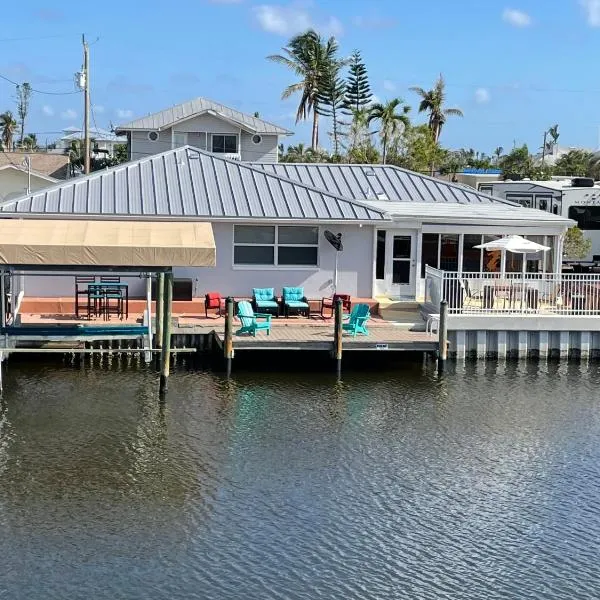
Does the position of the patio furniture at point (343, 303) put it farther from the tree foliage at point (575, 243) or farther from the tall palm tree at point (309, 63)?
the tall palm tree at point (309, 63)

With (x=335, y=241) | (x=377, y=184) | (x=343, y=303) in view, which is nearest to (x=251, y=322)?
(x=343, y=303)

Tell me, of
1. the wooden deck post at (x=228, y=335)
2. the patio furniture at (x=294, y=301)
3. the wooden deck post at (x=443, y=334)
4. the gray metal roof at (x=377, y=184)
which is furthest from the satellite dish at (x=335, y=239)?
the wooden deck post at (x=228, y=335)

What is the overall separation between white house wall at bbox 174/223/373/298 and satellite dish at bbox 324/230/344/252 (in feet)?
0.72

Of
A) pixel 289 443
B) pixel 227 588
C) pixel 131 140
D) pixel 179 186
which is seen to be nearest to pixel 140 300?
pixel 179 186

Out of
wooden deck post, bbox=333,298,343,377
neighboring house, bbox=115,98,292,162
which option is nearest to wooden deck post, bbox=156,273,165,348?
wooden deck post, bbox=333,298,343,377

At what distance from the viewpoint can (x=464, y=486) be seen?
55.9 ft

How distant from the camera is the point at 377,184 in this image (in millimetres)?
33688

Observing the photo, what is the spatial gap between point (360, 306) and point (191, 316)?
16.8 feet

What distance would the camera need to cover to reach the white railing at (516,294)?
89.9 feet

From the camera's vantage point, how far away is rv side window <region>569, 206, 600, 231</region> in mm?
39656

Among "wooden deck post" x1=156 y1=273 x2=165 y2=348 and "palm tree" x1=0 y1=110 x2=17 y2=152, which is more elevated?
"palm tree" x1=0 y1=110 x2=17 y2=152

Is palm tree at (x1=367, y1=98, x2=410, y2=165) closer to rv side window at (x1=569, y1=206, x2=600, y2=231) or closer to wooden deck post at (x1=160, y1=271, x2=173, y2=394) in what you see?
rv side window at (x1=569, y1=206, x2=600, y2=231)

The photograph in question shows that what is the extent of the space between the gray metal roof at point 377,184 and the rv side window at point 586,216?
23.3ft

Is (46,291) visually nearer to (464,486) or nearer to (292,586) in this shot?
(464,486)
